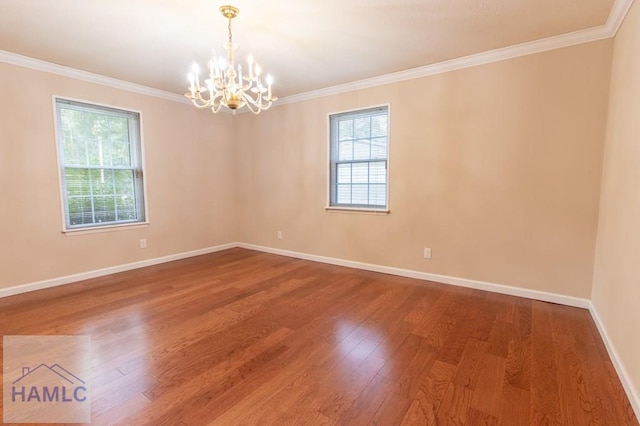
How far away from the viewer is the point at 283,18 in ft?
8.15

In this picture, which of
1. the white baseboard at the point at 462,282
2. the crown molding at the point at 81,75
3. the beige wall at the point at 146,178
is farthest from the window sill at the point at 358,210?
the crown molding at the point at 81,75

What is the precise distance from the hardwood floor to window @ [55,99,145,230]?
98cm

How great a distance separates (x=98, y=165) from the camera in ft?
12.8

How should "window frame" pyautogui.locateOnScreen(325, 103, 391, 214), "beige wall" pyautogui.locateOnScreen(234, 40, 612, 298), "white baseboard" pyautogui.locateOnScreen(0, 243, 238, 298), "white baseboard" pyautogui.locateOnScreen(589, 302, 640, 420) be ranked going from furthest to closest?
"window frame" pyautogui.locateOnScreen(325, 103, 391, 214)
"white baseboard" pyautogui.locateOnScreen(0, 243, 238, 298)
"beige wall" pyautogui.locateOnScreen(234, 40, 612, 298)
"white baseboard" pyautogui.locateOnScreen(589, 302, 640, 420)

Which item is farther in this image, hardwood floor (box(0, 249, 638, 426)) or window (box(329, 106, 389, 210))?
window (box(329, 106, 389, 210))

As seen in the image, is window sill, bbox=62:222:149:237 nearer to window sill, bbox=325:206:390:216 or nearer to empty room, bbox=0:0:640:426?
empty room, bbox=0:0:640:426

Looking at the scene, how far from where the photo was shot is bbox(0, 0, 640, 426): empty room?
180 centimetres

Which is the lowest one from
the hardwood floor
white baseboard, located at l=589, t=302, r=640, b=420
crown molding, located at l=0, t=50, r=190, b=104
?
the hardwood floor

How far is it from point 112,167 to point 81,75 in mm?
1102

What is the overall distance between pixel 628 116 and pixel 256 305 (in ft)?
10.7

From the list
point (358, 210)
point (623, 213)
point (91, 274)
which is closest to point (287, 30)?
point (358, 210)

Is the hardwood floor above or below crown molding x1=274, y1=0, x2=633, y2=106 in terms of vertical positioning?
below

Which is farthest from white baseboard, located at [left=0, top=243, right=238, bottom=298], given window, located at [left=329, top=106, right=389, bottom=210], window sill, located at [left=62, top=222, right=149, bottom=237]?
window, located at [left=329, top=106, right=389, bottom=210]

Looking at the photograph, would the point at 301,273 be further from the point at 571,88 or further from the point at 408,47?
the point at 571,88
